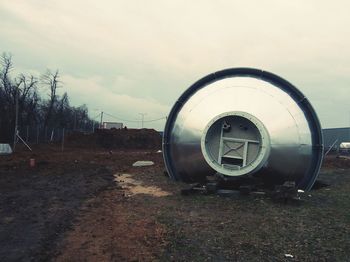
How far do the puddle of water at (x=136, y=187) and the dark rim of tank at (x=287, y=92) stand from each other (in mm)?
846

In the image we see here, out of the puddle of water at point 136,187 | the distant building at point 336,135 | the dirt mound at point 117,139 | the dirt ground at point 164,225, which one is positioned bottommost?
the dirt ground at point 164,225

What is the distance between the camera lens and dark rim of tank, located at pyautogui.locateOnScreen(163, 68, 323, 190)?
39.7 ft

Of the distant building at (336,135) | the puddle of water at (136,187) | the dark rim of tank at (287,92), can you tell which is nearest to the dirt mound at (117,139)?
the puddle of water at (136,187)

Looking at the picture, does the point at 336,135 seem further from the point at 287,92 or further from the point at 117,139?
the point at 287,92

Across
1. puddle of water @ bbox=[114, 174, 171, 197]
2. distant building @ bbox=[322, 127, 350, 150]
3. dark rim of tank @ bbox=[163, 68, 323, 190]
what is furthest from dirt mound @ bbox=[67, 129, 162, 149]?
dark rim of tank @ bbox=[163, 68, 323, 190]

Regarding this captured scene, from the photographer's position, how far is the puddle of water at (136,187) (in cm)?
1236

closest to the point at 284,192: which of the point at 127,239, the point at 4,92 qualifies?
the point at 127,239

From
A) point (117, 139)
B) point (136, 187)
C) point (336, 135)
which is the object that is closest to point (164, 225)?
point (136, 187)

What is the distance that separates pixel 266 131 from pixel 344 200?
282cm

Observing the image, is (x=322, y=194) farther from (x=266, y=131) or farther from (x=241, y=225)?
(x=241, y=225)

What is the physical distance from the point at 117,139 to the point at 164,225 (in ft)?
138

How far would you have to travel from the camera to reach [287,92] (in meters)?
12.5

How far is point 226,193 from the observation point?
11.3 meters

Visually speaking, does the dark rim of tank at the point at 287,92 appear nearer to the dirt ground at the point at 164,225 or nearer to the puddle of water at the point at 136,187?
the dirt ground at the point at 164,225
